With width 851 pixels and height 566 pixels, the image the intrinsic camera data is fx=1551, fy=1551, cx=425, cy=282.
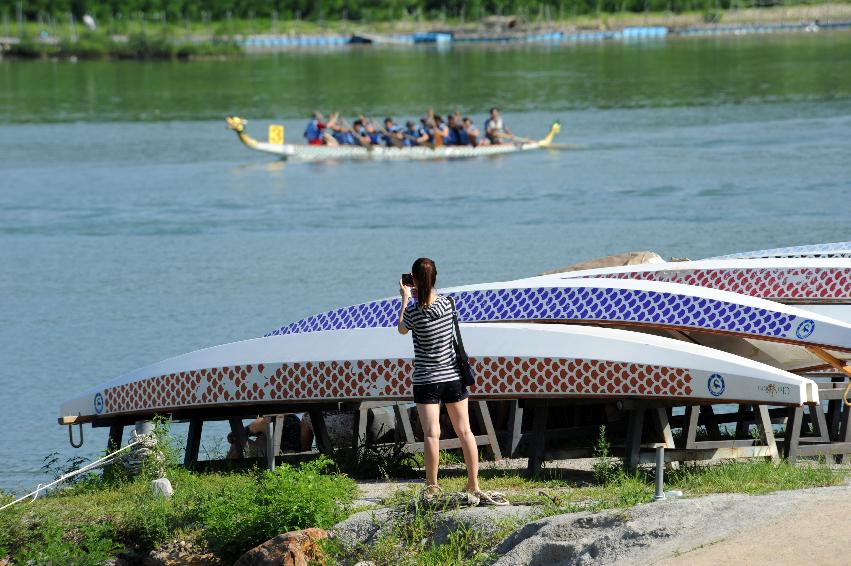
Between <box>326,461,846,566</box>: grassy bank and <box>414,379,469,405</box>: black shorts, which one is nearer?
<box>326,461,846,566</box>: grassy bank

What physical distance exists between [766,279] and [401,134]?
26.8m

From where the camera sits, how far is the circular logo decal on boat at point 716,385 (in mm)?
11641

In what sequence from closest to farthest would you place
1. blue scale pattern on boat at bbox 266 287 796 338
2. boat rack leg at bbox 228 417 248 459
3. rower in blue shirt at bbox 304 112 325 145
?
blue scale pattern on boat at bbox 266 287 796 338, boat rack leg at bbox 228 417 248 459, rower in blue shirt at bbox 304 112 325 145

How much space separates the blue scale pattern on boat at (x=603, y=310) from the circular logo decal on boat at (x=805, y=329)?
0.08 meters

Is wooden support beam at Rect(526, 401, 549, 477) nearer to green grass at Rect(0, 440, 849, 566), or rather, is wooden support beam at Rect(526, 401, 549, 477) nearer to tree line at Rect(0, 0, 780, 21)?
green grass at Rect(0, 440, 849, 566)

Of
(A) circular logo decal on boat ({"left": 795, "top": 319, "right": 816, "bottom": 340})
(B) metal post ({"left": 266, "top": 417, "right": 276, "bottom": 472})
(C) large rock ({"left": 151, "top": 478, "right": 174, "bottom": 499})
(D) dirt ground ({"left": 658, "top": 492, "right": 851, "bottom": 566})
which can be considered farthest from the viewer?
(A) circular logo decal on boat ({"left": 795, "top": 319, "right": 816, "bottom": 340})

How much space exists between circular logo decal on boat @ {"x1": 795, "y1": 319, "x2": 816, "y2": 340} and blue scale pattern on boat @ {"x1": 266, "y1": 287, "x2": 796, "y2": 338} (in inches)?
3.1

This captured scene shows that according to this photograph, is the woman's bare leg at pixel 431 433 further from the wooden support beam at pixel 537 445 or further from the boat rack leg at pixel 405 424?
the boat rack leg at pixel 405 424

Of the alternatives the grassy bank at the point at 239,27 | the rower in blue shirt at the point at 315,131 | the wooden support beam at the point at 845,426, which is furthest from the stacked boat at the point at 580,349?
the grassy bank at the point at 239,27

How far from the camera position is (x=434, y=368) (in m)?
9.95

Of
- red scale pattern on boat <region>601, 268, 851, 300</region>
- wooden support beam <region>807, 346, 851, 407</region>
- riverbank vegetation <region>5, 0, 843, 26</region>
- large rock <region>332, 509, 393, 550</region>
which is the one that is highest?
riverbank vegetation <region>5, 0, 843, 26</region>

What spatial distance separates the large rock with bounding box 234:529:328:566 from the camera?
990 cm

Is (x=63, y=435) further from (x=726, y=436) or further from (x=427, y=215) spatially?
(x=427, y=215)

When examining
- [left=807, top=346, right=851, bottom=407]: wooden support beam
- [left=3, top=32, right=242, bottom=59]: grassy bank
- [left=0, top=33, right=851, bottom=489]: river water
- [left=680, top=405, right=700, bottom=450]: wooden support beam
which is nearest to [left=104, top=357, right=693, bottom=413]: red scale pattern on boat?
[left=680, top=405, right=700, bottom=450]: wooden support beam
